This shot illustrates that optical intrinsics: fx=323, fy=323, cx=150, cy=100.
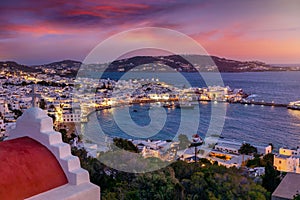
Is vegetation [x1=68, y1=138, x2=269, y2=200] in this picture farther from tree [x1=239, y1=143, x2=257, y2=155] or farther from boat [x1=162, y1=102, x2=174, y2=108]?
boat [x1=162, y1=102, x2=174, y2=108]

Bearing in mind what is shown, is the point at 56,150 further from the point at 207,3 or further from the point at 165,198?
the point at 207,3

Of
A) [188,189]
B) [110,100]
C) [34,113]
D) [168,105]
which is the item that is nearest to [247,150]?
[188,189]

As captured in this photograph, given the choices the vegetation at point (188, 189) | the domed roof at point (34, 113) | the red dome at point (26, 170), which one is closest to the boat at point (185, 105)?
the vegetation at point (188, 189)

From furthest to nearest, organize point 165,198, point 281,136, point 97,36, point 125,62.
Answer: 1. point 125,62
2. point 281,136
3. point 97,36
4. point 165,198

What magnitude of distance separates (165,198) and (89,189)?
2.92 m

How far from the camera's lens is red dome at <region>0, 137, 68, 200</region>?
3.21m

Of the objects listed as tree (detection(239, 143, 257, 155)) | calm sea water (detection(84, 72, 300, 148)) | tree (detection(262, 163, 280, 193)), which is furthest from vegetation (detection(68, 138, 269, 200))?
calm sea water (detection(84, 72, 300, 148))

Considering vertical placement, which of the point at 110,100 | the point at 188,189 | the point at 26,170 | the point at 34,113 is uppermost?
the point at 34,113

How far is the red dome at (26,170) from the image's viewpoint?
321cm

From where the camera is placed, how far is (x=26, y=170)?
3.40 metres

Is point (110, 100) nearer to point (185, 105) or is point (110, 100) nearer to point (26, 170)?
point (185, 105)

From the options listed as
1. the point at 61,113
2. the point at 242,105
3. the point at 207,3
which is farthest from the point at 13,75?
the point at 207,3

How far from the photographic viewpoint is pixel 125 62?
34312 millimetres

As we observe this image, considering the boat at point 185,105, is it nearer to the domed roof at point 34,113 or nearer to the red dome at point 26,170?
the domed roof at point 34,113
